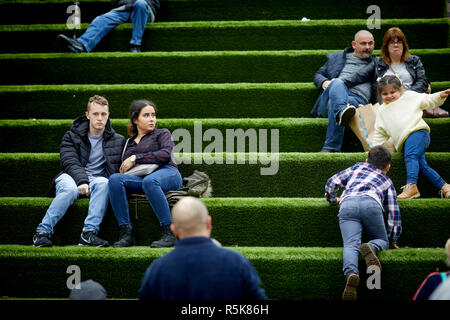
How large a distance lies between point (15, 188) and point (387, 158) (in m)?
2.63

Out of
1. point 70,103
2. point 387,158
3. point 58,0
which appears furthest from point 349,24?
point 58,0

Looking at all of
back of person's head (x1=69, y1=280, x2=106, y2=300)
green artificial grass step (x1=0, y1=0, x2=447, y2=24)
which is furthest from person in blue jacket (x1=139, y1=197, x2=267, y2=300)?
green artificial grass step (x1=0, y1=0, x2=447, y2=24)

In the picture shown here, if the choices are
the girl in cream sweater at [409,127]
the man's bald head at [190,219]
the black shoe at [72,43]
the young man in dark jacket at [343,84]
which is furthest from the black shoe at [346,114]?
the black shoe at [72,43]

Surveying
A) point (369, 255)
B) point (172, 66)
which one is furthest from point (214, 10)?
point (369, 255)

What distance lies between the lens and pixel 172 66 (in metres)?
4.38

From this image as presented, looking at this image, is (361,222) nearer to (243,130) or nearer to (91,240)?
(243,130)

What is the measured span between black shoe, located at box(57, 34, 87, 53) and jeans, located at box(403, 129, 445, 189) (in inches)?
121

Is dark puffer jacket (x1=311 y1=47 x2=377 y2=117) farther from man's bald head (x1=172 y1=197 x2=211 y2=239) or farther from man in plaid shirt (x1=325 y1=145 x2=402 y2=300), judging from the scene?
man's bald head (x1=172 y1=197 x2=211 y2=239)

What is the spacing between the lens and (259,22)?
4.77 metres

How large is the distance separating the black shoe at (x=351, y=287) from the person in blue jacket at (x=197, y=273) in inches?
34.9

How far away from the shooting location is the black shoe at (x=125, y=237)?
2894mm

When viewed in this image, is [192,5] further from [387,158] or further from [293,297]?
[293,297]

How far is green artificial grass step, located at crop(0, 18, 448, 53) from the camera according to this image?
4613 mm

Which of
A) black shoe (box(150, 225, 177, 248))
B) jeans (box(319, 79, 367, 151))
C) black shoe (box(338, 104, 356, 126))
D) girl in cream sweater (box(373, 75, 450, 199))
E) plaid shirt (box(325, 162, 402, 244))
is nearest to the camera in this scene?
plaid shirt (box(325, 162, 402, 244))
